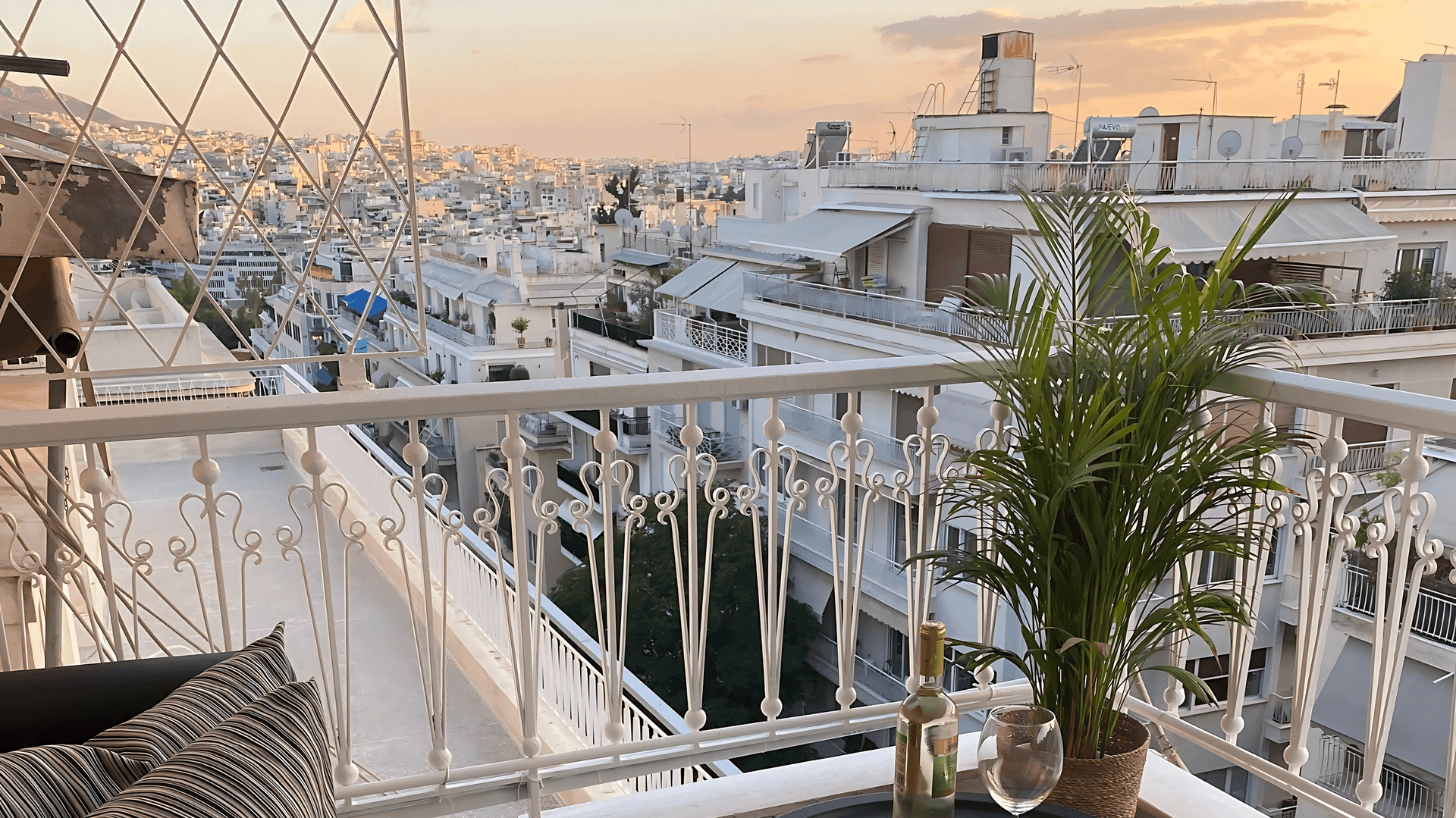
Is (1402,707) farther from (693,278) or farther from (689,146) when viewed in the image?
(689,146)

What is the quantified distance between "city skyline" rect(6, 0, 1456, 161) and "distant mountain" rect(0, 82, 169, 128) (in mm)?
7358

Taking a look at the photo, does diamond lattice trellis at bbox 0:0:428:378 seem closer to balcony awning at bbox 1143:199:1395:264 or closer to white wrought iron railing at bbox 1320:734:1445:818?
balcony awning at bbox 1143:199:1395:264

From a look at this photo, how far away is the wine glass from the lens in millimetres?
1158

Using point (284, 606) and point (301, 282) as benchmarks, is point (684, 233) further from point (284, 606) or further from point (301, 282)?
point (301, 282)

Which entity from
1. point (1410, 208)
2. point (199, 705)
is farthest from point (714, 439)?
point (199, 705)

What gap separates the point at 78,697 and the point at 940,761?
0.98m

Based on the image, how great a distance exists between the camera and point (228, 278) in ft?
11.6

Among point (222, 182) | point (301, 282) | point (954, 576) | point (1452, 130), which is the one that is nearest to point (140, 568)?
point (301, 282)

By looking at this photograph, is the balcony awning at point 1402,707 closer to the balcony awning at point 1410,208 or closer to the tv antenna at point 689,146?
the balcony awning at point 1410,208

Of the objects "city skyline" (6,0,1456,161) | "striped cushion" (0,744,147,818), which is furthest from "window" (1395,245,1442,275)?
"striped cushion" (0,744,147,818)

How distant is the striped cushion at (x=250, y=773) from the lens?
0.89 metres

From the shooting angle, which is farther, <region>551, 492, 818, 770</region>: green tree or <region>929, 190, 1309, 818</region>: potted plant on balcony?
<region>551, 492, 818, 770</region>: green tree

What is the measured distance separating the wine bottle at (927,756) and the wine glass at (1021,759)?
0.06 meters

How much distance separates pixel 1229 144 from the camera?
29.9 ft
